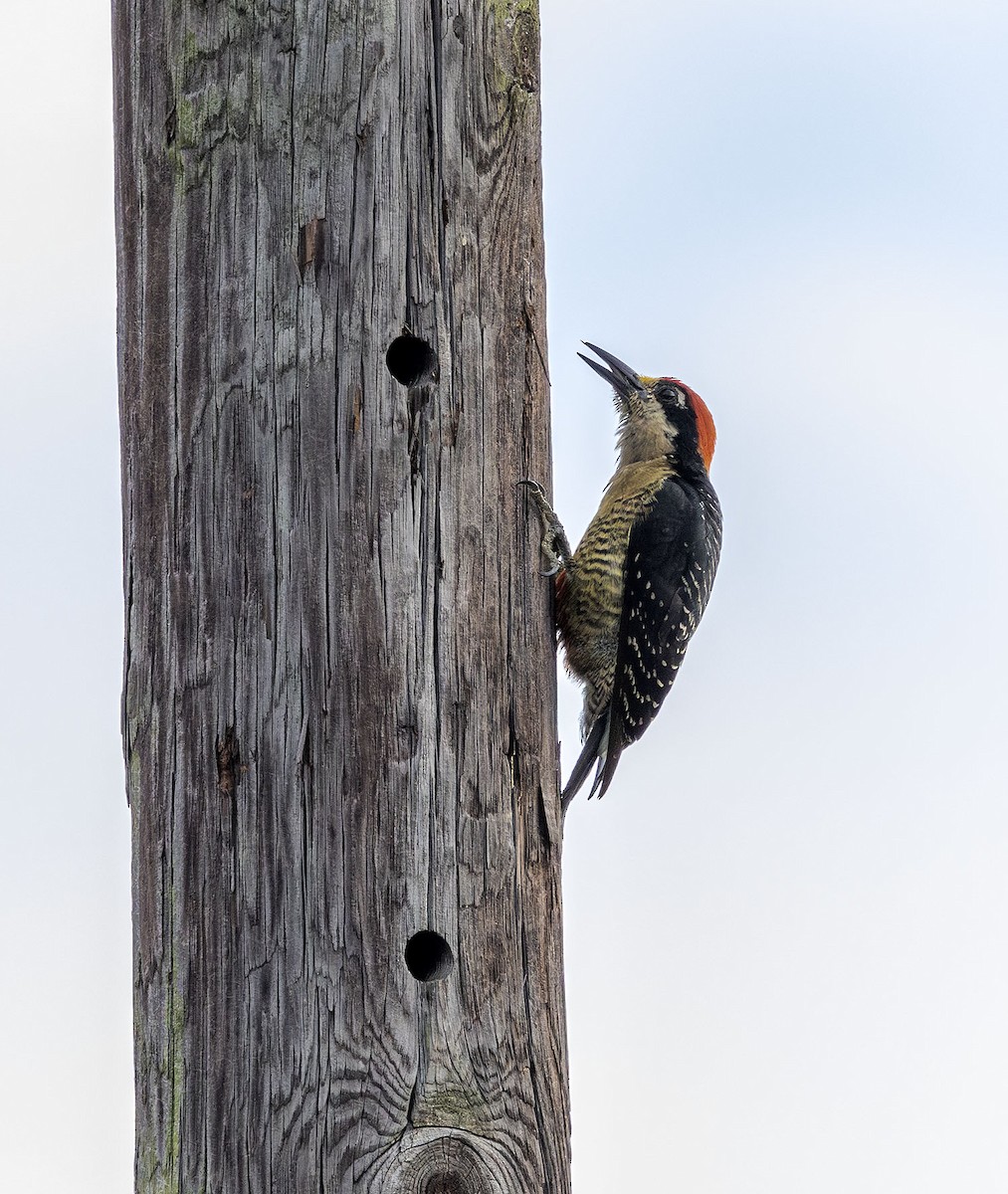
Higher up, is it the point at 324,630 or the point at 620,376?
the point at 620,376

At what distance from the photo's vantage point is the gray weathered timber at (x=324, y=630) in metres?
2.78

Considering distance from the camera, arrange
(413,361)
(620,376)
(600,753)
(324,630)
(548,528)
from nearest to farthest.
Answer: (324,630) → (413,361) → (548,528) → (600,753) → (620,376)

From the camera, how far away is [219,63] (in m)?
3.06

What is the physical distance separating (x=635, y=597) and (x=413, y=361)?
80.8 inches

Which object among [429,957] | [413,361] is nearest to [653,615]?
[413,361]

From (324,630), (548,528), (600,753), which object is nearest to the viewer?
(324,630)

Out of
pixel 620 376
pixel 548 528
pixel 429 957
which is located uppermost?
pixel 620 376

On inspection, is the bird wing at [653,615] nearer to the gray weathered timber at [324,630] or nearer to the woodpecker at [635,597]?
the woodpecker at [635,597]

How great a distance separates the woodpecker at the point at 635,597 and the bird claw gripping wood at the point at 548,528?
81cm

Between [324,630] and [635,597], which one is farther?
[635,597]

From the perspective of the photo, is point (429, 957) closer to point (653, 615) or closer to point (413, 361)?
point (413, 361)

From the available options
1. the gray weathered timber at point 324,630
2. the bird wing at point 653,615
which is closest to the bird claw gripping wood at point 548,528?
the gray weathered timber at point 324,630

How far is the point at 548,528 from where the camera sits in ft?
11.2

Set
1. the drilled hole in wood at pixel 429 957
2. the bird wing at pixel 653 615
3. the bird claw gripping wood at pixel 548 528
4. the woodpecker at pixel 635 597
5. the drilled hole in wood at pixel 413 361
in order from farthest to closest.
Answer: the bird wing at pixel 653 615 → the woodpecker at pixel 635 597 → the bird claw gripping wood at pixel 548 528 → the drilled hole in wood at pixel 413 361 → the drilled hole in wood at pixel 429 957
